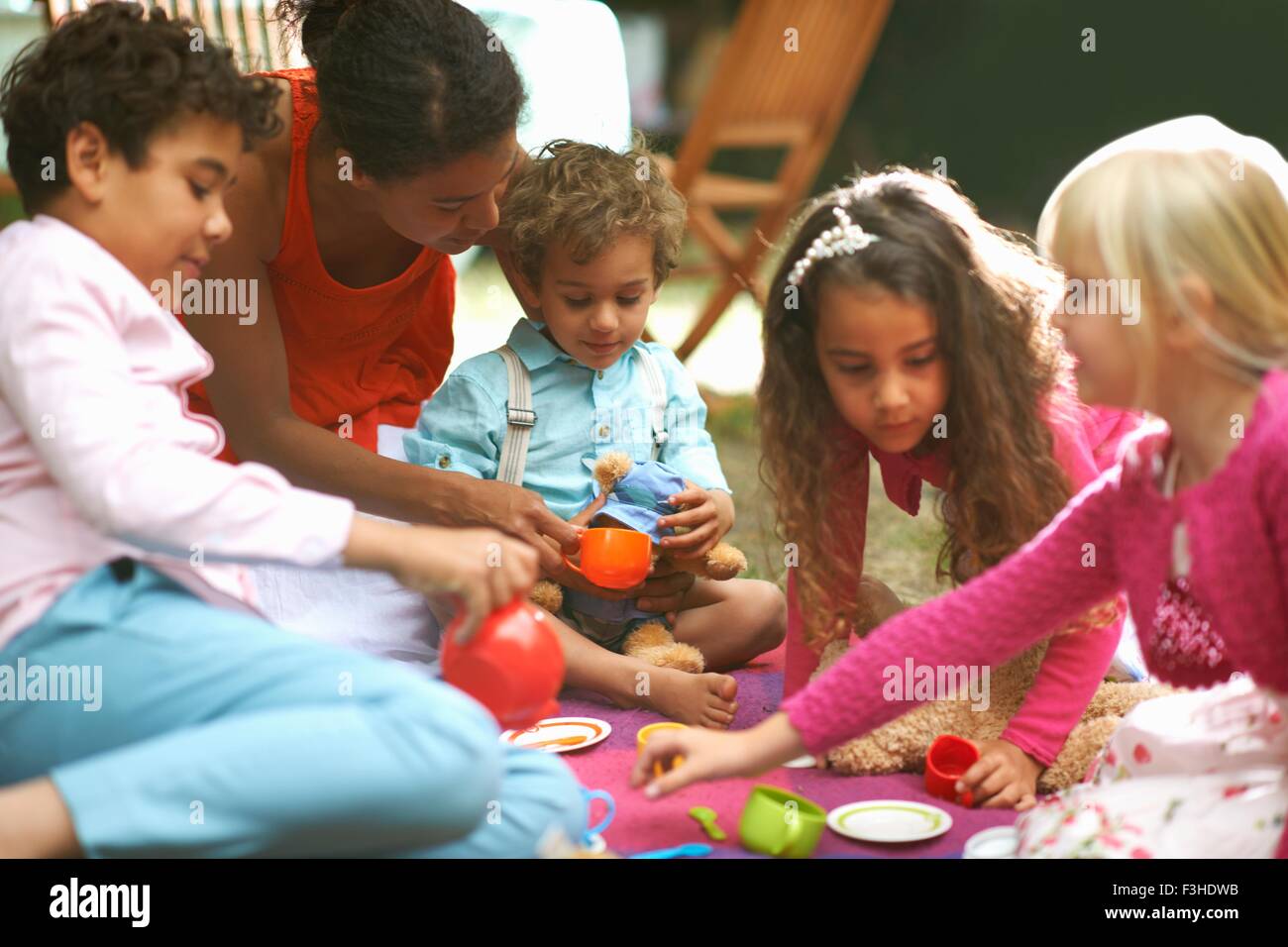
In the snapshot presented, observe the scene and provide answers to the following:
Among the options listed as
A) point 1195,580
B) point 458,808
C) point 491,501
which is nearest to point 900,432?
point 1195,580

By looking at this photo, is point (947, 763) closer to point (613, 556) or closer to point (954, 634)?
Answer: point (954, 634)

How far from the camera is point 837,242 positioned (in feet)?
5.29

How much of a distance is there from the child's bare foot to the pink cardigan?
47cm

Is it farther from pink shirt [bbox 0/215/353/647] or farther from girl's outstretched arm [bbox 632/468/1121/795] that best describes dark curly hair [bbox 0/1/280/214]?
girl's outstretched arm [bbox 632/468/1121/795]

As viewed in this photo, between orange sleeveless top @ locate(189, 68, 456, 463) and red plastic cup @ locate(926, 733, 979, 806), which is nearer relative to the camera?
red plastic cup @ locate(926, 733, 979, 806)

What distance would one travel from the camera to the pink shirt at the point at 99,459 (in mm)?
1160

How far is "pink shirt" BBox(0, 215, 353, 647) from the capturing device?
1.16 meters

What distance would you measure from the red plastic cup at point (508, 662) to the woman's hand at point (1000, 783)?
0.54 m

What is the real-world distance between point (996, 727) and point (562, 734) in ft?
1.82

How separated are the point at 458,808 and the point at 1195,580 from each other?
68 cm

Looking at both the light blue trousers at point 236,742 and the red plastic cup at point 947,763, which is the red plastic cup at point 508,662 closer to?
the light blue trousers at point 236,742

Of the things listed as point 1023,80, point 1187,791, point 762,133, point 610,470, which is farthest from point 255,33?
point 1023,80

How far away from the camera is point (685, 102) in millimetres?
7359

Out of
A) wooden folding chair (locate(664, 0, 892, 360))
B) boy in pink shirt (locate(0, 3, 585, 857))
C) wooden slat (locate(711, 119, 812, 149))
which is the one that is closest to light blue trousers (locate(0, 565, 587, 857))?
boy in pink shirt (locate(0, 3, 585, 857))
